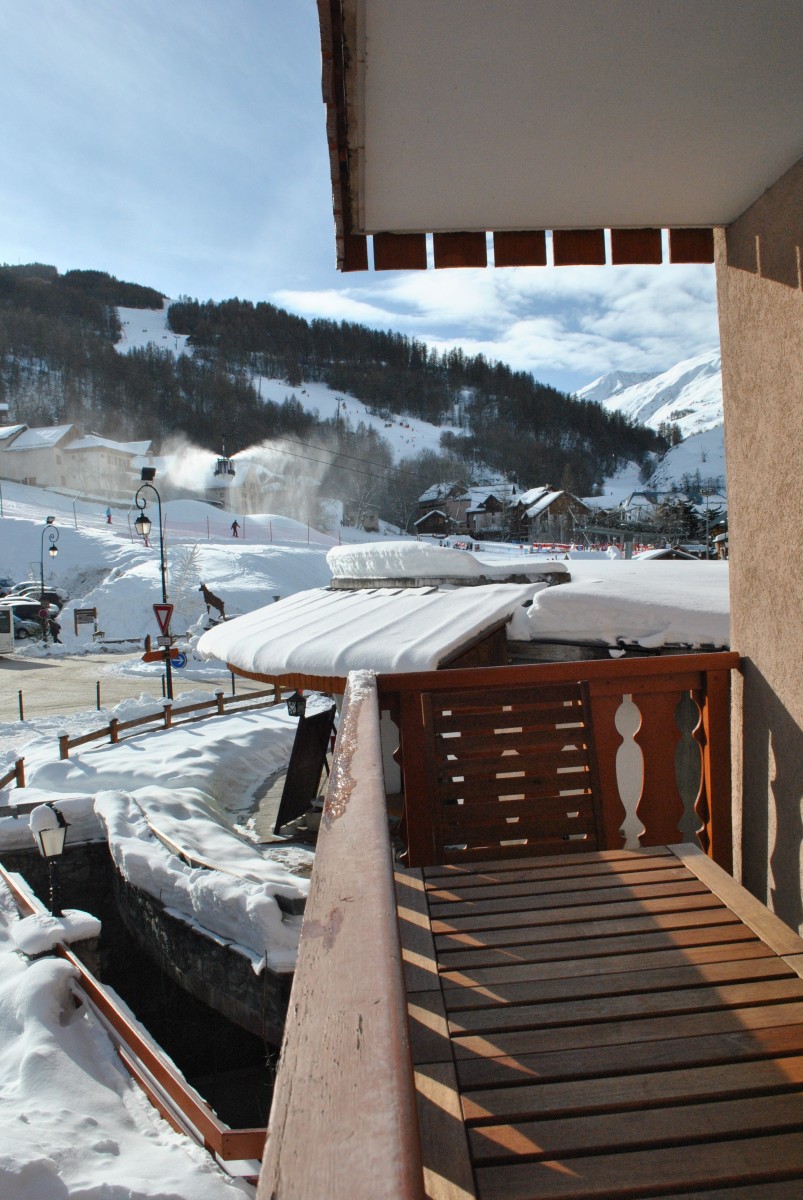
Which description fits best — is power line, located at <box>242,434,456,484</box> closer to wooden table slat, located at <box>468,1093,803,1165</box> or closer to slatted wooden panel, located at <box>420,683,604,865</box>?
slatted wooden panel, located at <box>420,683,604,865</box>

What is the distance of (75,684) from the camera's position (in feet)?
71.6

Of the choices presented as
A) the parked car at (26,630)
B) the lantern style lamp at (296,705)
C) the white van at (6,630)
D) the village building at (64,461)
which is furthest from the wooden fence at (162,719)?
the village building at (64,461)

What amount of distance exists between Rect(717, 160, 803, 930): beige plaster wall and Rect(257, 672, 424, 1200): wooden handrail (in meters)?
2.23

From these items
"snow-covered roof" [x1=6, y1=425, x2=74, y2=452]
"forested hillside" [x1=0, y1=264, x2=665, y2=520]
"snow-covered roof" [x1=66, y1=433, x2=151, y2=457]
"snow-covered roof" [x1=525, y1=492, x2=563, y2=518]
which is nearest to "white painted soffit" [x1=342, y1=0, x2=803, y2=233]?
"snow-covered roof" [x1=525, y1=492, x2=563, y2=518]

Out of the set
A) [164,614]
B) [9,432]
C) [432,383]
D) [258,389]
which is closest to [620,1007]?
[164,614]

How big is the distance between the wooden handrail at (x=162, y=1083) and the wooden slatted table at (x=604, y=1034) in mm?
3406

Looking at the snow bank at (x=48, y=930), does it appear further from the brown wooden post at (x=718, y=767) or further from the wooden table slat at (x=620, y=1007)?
the wooden table slat at (x=620, y=1007)

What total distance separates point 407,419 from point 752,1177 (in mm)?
146146

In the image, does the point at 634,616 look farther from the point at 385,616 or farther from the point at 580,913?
the point at 580,913

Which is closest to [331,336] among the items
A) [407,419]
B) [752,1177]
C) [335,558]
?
[407,419]

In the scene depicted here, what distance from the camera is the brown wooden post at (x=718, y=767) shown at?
3.33 m

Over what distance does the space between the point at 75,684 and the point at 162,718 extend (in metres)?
7.49

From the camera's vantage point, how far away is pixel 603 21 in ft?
6.55

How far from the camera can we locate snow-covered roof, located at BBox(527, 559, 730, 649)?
531 cm
